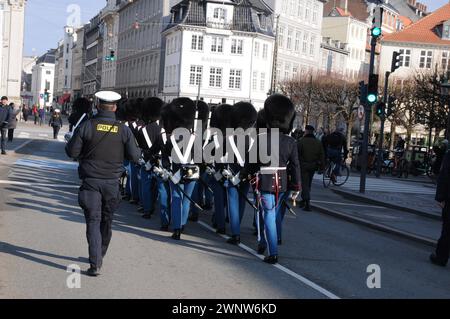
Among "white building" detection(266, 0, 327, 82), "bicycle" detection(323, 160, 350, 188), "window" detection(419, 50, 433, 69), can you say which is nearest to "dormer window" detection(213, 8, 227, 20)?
"white building" detection(266, 0, 327, 82)

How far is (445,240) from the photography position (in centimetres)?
1002

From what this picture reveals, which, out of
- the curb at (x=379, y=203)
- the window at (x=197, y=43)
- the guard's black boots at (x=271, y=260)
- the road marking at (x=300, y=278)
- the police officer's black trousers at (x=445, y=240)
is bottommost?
the curb at (x=379, y=203)

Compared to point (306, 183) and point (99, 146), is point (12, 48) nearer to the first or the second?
point (306, 183)

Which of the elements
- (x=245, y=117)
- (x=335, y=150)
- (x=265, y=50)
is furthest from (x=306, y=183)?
(x=265, y=50)

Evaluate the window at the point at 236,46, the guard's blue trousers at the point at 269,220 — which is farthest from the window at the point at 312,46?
the guard's blue trousers at the point at 269,220

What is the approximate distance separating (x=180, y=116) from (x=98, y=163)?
3.92 metres

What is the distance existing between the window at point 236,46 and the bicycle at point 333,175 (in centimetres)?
4262

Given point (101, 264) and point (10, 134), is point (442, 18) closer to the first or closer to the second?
point (10, 134)

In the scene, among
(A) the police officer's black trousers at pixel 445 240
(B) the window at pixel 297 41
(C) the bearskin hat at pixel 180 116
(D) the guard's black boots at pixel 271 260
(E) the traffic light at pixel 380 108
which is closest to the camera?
(D) the guard's black boots at pixel 271 260

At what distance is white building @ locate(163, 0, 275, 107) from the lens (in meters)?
63.3

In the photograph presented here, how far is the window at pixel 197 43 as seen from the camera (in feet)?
208

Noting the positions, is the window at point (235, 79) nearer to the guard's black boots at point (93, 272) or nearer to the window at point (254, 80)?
the window at point (254, 80)

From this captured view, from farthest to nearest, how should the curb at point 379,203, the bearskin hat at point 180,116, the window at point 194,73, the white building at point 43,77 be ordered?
the white building at point 43,77 < the window at point 194,73 < the curb at point 379,203 < the bearskin hat at point 180,116
